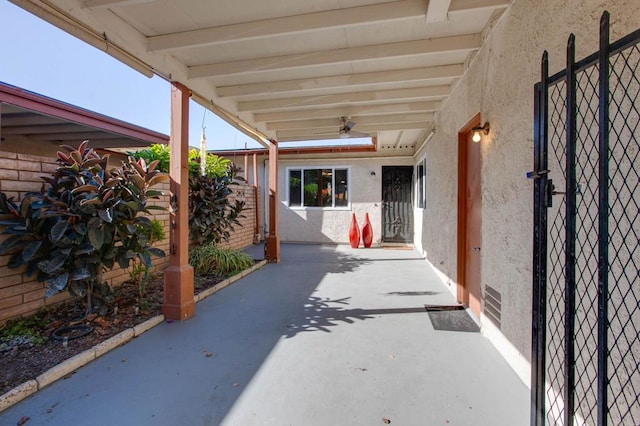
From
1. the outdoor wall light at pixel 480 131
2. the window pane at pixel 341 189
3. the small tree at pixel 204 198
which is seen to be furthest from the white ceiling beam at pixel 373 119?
the window pane at pixel 341 189

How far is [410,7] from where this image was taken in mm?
2592

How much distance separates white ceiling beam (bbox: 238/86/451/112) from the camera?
4.49 metres

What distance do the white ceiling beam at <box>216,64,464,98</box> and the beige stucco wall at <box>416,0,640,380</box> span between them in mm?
327

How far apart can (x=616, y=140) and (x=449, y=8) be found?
1777 millimetres

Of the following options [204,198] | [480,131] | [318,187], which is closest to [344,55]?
[480,131]

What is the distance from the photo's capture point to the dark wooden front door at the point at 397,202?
9.88 meters

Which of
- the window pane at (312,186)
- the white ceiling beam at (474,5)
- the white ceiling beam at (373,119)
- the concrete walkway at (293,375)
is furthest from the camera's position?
the window pane at (312,186)

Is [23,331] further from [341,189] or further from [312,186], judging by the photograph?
[341,189]

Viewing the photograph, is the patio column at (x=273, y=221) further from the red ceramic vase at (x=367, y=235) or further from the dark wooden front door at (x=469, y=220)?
the dark wooden front door at (x=469, y=220)

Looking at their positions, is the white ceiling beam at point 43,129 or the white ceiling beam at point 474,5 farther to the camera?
the white ceiling beam at point 43,129

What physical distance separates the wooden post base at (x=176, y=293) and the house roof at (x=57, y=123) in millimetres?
3402

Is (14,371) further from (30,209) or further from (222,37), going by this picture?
(222,37)

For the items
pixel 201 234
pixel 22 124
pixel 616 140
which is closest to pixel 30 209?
pixel 201 234

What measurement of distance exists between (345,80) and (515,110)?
218 centimetres
